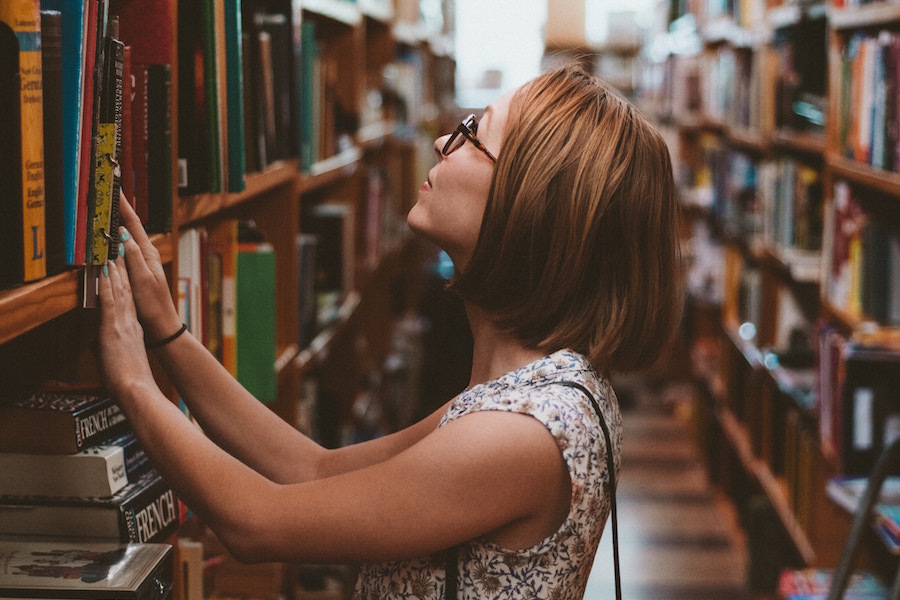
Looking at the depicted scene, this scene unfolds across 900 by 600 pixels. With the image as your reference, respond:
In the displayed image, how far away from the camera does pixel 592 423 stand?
1077 mm

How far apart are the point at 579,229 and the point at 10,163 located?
0.60 meters

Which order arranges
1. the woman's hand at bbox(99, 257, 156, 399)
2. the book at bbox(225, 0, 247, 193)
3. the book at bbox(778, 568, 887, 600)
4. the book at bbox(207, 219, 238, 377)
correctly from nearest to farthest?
the woman's hand at bbox(99, 257, 156, 399)
the book at bbox(225, 0, 247, 193)
the book at bbox(207, 219, 238, 377)
the book at bbox(778, 568, 887, 600)

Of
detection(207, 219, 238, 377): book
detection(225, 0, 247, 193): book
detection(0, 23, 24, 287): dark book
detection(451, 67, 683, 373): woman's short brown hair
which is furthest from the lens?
detection(207, 219, 238, 377): book

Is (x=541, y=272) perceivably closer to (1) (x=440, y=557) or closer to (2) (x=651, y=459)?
(1) (x=440, y=557)

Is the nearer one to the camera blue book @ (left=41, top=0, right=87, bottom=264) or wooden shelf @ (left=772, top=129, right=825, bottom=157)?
blue book @ (left=41, top=0, right=87, bottom=264)

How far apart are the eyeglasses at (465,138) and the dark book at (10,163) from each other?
53cm

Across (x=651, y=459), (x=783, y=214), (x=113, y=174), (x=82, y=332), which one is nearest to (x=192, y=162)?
(x=82, y=332)

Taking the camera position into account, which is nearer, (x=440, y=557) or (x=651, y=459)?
(x=440, y=557)

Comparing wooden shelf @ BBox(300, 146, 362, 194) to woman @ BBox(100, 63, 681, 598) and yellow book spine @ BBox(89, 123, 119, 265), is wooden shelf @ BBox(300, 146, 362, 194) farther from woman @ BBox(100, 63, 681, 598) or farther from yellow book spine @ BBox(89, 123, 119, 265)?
yellow book spine @ BBox(89, 123, 119, 265)

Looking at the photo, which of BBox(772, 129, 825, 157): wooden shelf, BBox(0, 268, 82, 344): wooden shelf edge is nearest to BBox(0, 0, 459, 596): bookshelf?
BBox(0, 268, 82, 344): wooden shelf edge

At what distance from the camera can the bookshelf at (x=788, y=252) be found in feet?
7.89

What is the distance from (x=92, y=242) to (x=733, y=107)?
3.99 meters

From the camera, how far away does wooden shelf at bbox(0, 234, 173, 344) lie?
0.81m

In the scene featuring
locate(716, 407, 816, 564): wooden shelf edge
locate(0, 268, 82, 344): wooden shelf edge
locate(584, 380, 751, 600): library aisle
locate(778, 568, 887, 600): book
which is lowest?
locate(584, 380, 751, 600): library aisle
